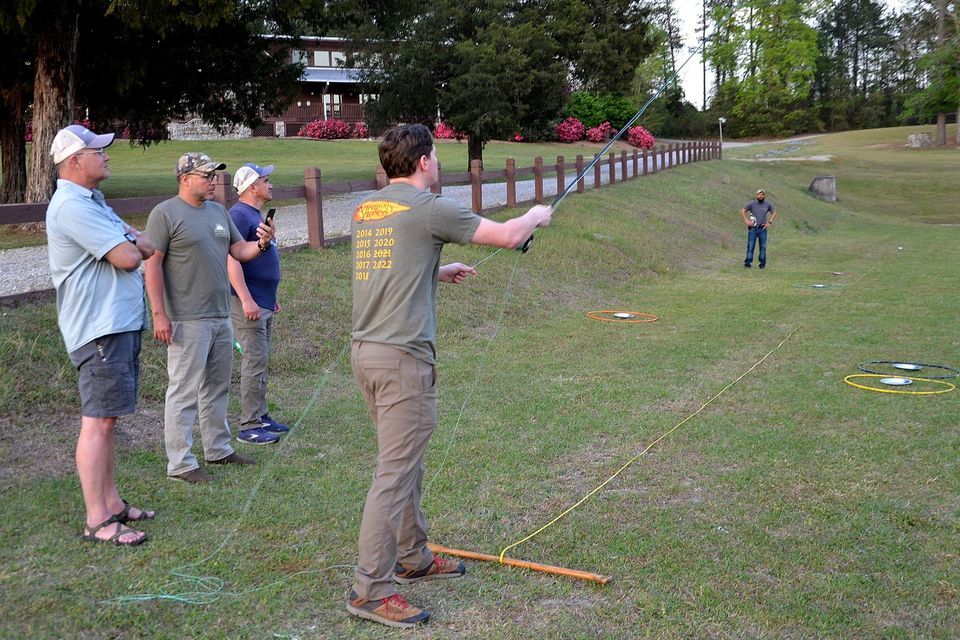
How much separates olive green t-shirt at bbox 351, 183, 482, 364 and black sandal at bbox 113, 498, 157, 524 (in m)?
1.68

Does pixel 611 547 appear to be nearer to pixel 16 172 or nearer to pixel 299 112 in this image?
pixel 16 172

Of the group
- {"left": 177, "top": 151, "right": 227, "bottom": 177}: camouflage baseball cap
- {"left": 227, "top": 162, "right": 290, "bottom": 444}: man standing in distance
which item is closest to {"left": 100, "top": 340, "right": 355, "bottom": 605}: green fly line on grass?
{"left": 227, "top": 162, "right": 290, "bottom": 444}: man standing in distance

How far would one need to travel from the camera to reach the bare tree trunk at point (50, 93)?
45.8 ft

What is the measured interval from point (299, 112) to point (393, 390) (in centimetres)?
5447

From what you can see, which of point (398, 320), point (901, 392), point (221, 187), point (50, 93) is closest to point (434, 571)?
point (398, 320)

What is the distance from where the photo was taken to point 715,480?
209 inches

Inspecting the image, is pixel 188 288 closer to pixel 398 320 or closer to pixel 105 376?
pixel 105 376

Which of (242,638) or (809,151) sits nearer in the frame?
(242,638)

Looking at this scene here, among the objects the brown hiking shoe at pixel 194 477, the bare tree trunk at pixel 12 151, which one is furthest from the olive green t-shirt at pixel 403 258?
the bare tree trunk at pixel 12 151

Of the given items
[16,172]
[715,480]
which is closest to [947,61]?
[16,172]

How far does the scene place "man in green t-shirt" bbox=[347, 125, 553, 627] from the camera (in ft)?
11.7

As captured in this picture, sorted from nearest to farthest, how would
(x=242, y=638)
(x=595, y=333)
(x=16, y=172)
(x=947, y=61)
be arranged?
1. (x=242, y=638)
2. (x=595, y=333)
3. (x=16, y=172)
4. (x=947, y=61)

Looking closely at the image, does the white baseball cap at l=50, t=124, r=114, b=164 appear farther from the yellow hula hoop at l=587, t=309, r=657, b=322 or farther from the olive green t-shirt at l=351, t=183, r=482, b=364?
the yellow hula hoop at l=587, t=309, r=657, b=322

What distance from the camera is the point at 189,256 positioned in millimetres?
5121
